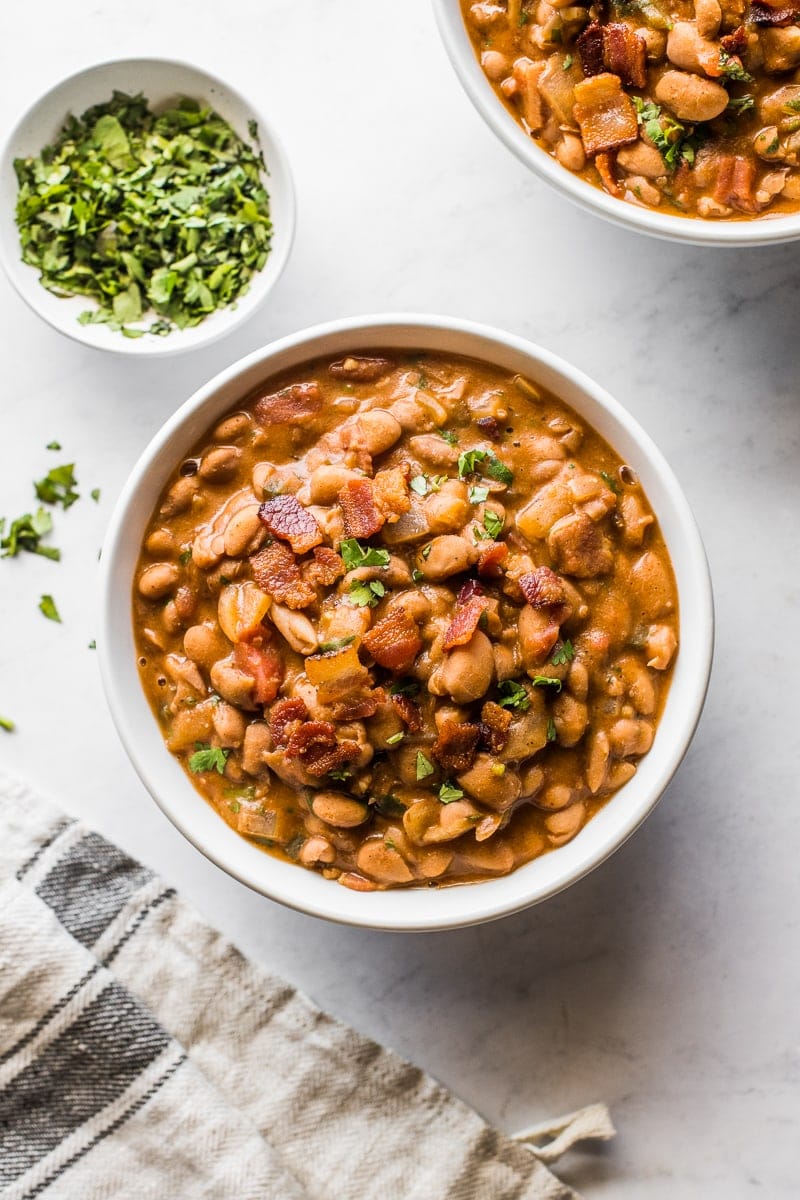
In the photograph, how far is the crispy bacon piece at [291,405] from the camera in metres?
3.68

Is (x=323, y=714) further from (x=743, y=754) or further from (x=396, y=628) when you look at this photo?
(x=743, y=754)

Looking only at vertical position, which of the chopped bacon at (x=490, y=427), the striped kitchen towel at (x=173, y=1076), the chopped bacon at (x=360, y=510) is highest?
the chopped bacon at (x=360, y=510)

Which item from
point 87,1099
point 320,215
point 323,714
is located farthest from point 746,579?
point 87,1099

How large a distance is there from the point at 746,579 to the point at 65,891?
2.78 metres

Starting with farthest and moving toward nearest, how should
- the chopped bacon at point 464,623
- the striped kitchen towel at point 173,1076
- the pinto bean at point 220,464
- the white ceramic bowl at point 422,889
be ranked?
1. the striped kitchen towel at point 173,1076
2. the pinto bean at point 220,464
3. the white ceramic bowl at point 422,889
4. the chopped bacon at point 464,623

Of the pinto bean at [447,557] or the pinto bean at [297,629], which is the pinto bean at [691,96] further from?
the pinto bean at [297,629]

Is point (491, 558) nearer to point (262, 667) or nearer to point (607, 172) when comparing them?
point (262, 667)

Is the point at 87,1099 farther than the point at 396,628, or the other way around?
the point at 87,1099

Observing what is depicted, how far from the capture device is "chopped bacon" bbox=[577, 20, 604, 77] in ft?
11.9

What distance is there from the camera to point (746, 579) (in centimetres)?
432

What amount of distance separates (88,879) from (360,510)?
193 centimetres

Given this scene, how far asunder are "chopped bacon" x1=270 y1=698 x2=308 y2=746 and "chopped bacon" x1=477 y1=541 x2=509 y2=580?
656 mm

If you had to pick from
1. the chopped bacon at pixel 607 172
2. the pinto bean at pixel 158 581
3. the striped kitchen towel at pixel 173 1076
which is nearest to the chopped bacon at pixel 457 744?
the pinto bean at pixel 158 581

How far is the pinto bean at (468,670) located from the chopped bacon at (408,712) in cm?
13
